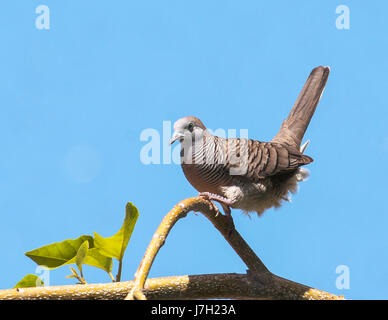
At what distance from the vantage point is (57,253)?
3.36ft

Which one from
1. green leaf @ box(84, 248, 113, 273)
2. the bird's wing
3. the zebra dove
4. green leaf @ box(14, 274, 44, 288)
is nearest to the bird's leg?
the zebra dove

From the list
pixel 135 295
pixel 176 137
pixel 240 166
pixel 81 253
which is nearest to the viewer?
pixel 135 295

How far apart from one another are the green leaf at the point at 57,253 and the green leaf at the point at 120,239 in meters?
0.04

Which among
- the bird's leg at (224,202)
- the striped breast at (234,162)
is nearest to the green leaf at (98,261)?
the bird's leg at (224,202)

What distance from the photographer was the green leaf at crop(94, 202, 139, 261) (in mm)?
983

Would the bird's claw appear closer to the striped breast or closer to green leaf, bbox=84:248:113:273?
green leaf, bbox=84:248:113:273

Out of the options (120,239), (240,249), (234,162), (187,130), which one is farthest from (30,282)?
(234,162)

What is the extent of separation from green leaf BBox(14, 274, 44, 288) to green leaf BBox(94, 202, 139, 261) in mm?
125

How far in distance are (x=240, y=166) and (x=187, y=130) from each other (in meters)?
0.21

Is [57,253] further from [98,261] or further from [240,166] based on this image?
[240,166]

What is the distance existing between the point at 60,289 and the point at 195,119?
709mm

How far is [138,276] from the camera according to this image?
79 cm

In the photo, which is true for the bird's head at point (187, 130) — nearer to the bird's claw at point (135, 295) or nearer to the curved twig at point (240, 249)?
the curved twig at point (240, 249)
